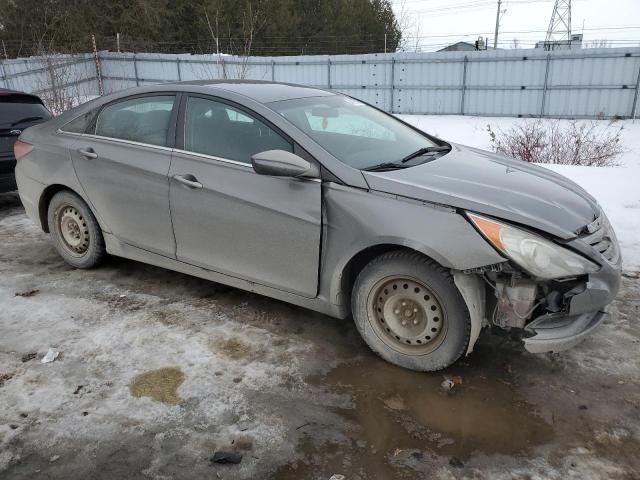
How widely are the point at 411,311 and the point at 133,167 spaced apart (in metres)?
2.33

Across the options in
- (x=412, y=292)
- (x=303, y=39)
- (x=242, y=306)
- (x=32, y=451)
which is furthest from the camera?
(x=303, y=39)

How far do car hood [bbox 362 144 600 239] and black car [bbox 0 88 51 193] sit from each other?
5.20m

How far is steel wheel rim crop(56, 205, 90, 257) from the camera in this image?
4.55 m

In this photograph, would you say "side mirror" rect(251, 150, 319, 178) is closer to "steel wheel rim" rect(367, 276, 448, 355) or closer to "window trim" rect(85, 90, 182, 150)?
"steel wheel rim" rect(367, 276, 448, 355)

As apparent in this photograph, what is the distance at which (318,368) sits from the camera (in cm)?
321

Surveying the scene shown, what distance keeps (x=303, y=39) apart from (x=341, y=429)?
35.4 m

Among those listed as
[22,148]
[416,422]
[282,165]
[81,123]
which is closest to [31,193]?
[22,148]

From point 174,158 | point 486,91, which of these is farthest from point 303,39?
point 174,158

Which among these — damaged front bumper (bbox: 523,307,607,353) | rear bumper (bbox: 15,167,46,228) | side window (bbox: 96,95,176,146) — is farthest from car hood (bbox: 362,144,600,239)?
rear bumper (bbox: 15,167,46,228)

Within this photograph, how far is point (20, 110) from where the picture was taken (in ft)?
21.6

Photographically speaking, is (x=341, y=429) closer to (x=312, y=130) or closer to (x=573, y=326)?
(x=573, y=326)

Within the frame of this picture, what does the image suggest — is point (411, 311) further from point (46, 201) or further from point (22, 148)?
point (22, 148)

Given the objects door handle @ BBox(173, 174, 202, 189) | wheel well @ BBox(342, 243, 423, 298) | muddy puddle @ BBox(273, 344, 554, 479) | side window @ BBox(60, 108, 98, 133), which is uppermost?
side window @ BBox(60, 108, 98, 133)

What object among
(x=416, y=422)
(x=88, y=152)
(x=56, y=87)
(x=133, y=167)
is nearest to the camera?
(x=416, y=422)
